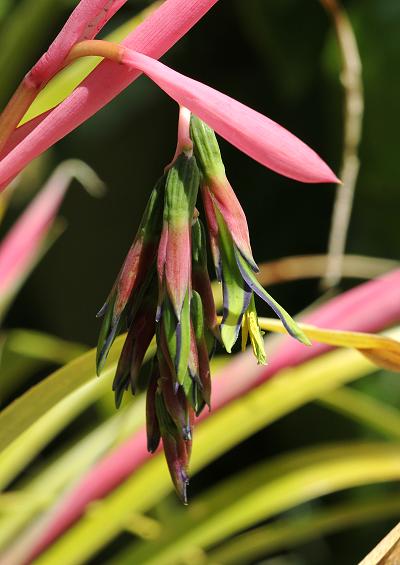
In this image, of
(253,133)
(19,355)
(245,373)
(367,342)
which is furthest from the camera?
(19,355)

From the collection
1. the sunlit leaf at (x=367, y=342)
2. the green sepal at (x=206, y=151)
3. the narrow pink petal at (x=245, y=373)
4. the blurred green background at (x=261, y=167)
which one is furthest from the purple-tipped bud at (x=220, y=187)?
the blurred green background at (x=261, y=167)

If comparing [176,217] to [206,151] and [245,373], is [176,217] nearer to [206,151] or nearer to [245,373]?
[206,151]

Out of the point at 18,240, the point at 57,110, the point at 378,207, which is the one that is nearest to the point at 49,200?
the point at 18,240

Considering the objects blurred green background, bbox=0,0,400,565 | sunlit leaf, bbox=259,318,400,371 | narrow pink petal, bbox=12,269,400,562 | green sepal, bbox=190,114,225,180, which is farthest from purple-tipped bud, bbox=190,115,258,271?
blurred green background, bbox=0,0,400,565

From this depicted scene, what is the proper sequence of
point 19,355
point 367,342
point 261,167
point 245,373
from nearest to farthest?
point 367,342 < point 245,373 < point 19,355 < point 261,167

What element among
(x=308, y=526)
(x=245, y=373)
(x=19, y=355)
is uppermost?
(x=19, y=355)

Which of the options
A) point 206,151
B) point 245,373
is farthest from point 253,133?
point 245,373

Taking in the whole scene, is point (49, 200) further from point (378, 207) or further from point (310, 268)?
point (378, 207)

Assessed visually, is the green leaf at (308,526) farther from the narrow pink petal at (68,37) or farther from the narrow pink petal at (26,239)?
the narrow pink petal at (68,37)
